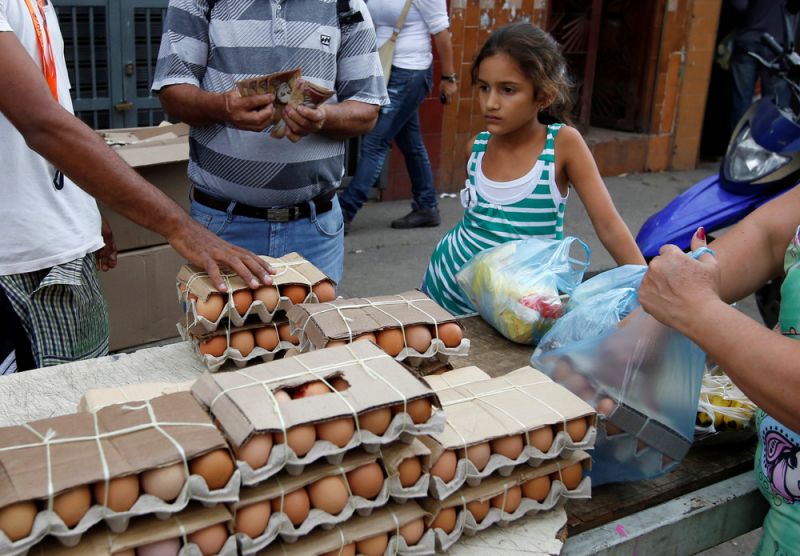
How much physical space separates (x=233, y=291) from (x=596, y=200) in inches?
52.1

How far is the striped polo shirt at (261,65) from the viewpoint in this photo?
A: 8.17 feet

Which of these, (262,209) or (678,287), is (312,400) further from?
(262,209)

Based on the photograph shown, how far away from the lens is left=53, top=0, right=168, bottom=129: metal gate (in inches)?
189

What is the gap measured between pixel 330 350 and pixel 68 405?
0.66m

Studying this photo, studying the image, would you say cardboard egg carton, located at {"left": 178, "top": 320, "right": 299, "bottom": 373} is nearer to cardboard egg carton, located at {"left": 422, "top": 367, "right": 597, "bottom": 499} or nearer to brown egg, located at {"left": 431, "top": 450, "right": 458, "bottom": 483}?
cardboard egg carton, located at {"left": 422, "top": 367, "right": 597, "bottom": 499}

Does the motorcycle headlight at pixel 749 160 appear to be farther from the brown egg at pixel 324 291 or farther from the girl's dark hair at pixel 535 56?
the brown egg at pixel 324 291

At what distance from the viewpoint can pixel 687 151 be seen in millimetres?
9062

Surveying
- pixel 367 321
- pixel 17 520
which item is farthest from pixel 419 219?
pixel 17 520

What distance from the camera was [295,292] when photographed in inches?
77.4

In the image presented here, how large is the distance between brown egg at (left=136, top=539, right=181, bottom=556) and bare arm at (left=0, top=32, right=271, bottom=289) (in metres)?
0.81

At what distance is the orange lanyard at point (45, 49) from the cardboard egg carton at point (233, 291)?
68 centimetres

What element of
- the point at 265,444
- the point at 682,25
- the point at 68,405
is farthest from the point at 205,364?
the point at 682,25

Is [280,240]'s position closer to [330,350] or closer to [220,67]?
[220,67]

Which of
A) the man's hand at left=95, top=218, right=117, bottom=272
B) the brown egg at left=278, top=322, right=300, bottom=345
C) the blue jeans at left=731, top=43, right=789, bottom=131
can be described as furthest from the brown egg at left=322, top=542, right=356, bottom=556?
the blue jeans at left=731, top=43, right=789, bottom=131
